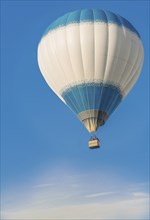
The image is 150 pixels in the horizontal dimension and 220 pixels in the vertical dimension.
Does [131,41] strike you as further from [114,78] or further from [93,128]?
[93,128]

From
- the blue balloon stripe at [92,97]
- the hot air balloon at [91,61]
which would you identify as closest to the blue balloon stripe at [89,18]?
the hot air balloon at [91,61]

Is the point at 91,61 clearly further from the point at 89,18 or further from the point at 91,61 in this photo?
the point at 89,18

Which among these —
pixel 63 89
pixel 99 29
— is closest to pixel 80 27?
pixel 99 29

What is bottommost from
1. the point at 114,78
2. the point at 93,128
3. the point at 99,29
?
the point at 93,128

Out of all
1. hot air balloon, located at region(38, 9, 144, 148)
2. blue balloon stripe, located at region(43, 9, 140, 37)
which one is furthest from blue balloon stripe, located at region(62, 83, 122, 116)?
blue balloon stripe, located at region(43, 9, 140, 37)

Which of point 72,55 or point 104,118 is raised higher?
point 72,55

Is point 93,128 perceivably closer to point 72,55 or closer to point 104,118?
point 104,118

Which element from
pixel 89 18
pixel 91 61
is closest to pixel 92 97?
pixel 91 61
